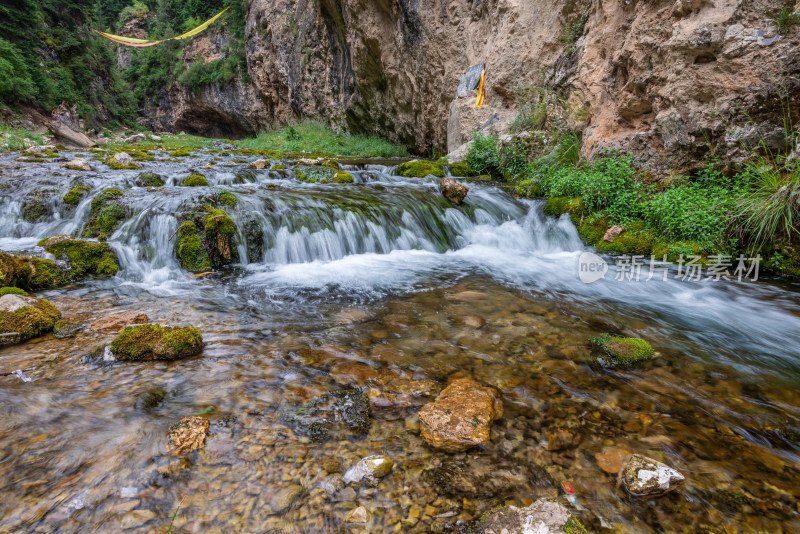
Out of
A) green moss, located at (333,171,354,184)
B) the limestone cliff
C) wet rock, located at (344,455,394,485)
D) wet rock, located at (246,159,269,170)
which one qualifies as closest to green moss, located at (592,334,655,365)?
wet rock, located at (344,455,394,485)

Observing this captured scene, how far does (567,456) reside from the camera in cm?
176

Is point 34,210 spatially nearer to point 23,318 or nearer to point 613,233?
point 23,318

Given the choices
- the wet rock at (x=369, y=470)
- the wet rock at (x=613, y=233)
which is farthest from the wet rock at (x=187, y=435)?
the wet rock at (x=613, y=233)

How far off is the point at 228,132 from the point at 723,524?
130 ft

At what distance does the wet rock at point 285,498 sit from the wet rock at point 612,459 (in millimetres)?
1425

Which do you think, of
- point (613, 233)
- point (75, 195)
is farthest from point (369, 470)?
point (75, 195)

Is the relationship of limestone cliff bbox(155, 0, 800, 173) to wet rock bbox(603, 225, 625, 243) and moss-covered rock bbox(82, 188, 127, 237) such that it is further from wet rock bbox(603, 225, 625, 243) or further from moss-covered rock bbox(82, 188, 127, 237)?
moss-covered rock bbox(82, 188, 127, 237)

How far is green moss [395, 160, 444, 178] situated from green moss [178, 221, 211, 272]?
5.96m

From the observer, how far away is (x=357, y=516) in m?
1.44

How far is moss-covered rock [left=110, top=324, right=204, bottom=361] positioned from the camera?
2471 mm

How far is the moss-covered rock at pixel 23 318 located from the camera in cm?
265

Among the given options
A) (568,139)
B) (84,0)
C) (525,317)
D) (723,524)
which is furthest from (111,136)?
(723,524)

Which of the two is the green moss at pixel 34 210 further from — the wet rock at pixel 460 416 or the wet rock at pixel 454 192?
the wet rock at pixel 460 416

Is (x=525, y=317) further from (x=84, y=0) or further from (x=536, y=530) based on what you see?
(x=84, y=0)
